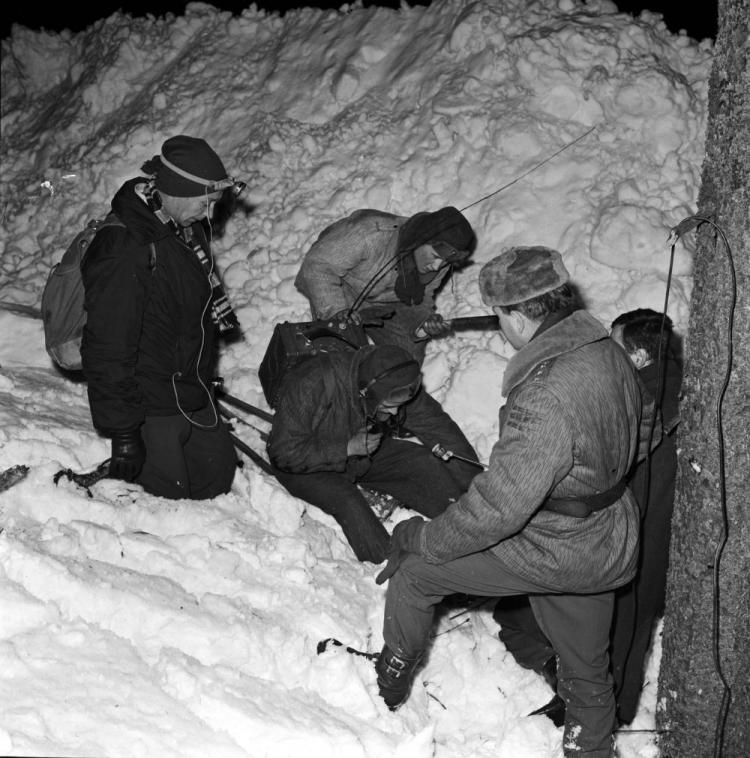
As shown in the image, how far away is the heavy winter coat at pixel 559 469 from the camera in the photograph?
3.37m

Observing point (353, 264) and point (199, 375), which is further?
point (353, 264)

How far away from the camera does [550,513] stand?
3.59 m

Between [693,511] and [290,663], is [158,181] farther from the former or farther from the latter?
[693,511]

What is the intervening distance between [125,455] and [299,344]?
1.34m

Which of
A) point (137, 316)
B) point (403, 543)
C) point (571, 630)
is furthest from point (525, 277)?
point (137, 316)

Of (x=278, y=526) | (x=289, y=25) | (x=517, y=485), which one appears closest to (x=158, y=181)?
(x=278, y=526)

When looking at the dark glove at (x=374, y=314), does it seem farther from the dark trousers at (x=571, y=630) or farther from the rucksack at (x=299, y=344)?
the dark trousers at (x=571, y=630)

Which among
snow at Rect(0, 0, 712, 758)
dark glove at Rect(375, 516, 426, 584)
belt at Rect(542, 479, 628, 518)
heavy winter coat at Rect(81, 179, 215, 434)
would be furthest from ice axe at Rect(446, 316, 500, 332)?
belt at Rect(542, 479, 628, 518)

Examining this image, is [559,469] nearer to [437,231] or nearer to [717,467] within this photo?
[717,467]

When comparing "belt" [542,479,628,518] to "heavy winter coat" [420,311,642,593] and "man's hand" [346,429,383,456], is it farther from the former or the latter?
"man's hand" [346,429,383,456]

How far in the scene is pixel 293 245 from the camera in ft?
24.3

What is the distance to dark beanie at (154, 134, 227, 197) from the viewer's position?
490 centimetres

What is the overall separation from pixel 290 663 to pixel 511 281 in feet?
6.37

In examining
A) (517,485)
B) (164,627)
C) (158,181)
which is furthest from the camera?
(158,181)
